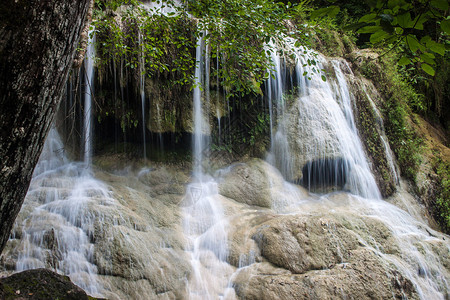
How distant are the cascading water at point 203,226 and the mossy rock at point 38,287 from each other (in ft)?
7.64

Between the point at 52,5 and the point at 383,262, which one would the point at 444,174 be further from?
the point at 52,5

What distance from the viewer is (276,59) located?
8438mm

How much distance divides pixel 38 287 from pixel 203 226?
379cm

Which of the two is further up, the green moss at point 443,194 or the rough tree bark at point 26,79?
the rough tree bark at point 26,79

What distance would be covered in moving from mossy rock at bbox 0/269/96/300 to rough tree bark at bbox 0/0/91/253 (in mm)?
805

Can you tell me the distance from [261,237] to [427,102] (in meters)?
12.0

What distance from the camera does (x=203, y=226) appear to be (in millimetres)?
5711

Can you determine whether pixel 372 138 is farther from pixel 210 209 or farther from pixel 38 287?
pixel 38 287

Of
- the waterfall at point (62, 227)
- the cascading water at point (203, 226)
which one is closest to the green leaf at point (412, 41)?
the cascading water at point (203, 226)

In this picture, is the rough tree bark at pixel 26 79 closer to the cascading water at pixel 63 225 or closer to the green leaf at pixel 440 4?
the green leaf at pixel 440 4

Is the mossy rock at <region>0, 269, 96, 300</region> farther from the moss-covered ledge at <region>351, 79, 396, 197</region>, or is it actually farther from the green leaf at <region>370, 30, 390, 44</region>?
the moss-covered ledge at <region>351, 79, 396, 197</region>

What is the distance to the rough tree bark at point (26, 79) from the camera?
1270mm

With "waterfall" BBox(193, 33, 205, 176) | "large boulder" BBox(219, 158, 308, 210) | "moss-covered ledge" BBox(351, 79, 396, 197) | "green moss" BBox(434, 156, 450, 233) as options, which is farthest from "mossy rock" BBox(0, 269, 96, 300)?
"green moss" BBox(434, 156, 450, 233)

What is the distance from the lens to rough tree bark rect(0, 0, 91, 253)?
50.0 inches
